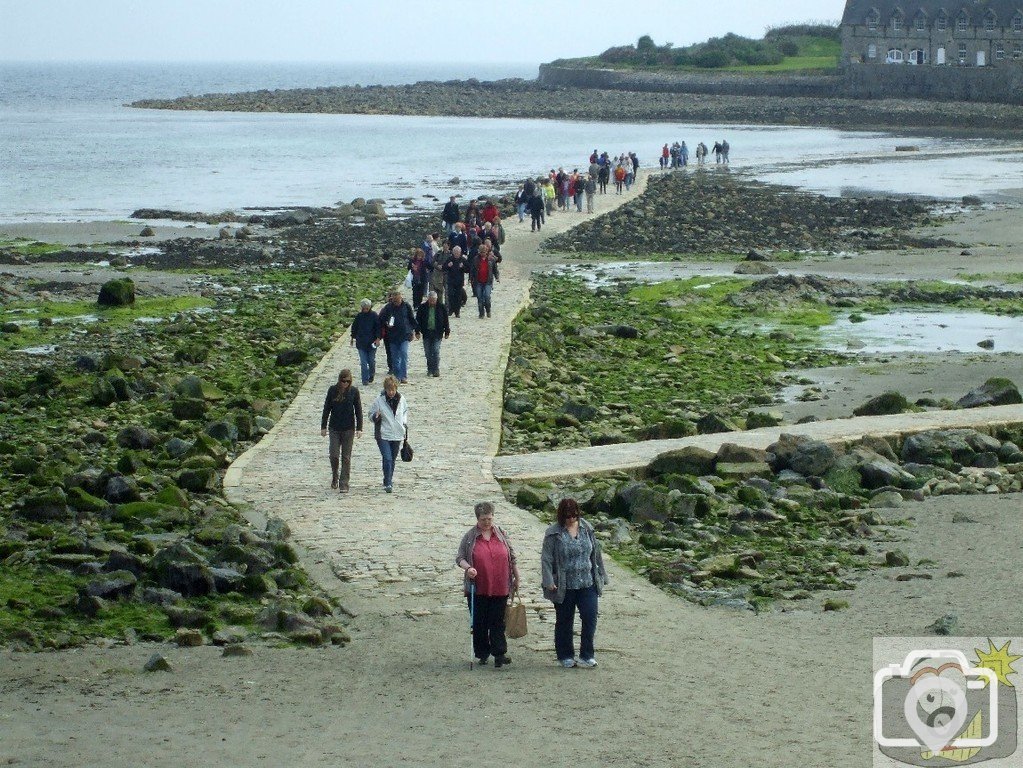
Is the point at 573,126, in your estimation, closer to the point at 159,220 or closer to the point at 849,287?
the point at 159,220

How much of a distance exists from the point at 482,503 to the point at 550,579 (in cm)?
89

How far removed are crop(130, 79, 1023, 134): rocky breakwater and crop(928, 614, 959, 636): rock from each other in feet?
310

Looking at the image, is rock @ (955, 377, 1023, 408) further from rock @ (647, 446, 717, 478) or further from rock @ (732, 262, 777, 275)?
rock @ (732, 262, 777, 275)

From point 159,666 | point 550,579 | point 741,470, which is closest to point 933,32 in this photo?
point 741,470

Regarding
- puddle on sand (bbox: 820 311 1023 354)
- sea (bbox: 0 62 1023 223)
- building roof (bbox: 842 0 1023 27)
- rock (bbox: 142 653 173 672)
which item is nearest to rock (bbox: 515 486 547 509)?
rock (bbox: 142 653 173 672)

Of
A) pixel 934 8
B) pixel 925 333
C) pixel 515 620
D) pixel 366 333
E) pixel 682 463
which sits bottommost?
pixel 925 333

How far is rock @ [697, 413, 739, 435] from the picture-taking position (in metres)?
20.4

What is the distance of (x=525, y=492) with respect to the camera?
16.0 metres

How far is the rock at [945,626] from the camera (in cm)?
1235

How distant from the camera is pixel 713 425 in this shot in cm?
2038

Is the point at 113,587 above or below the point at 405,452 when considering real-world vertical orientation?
below

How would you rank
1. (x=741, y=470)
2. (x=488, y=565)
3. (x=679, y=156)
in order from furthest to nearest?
(x=679, y=156) < (x=741, y=470) < (x=488, y=565)

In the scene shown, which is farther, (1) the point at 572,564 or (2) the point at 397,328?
(2) the point at 397,328

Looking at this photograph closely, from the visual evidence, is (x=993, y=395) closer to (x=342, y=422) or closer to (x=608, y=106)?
(x=342, y=422)
